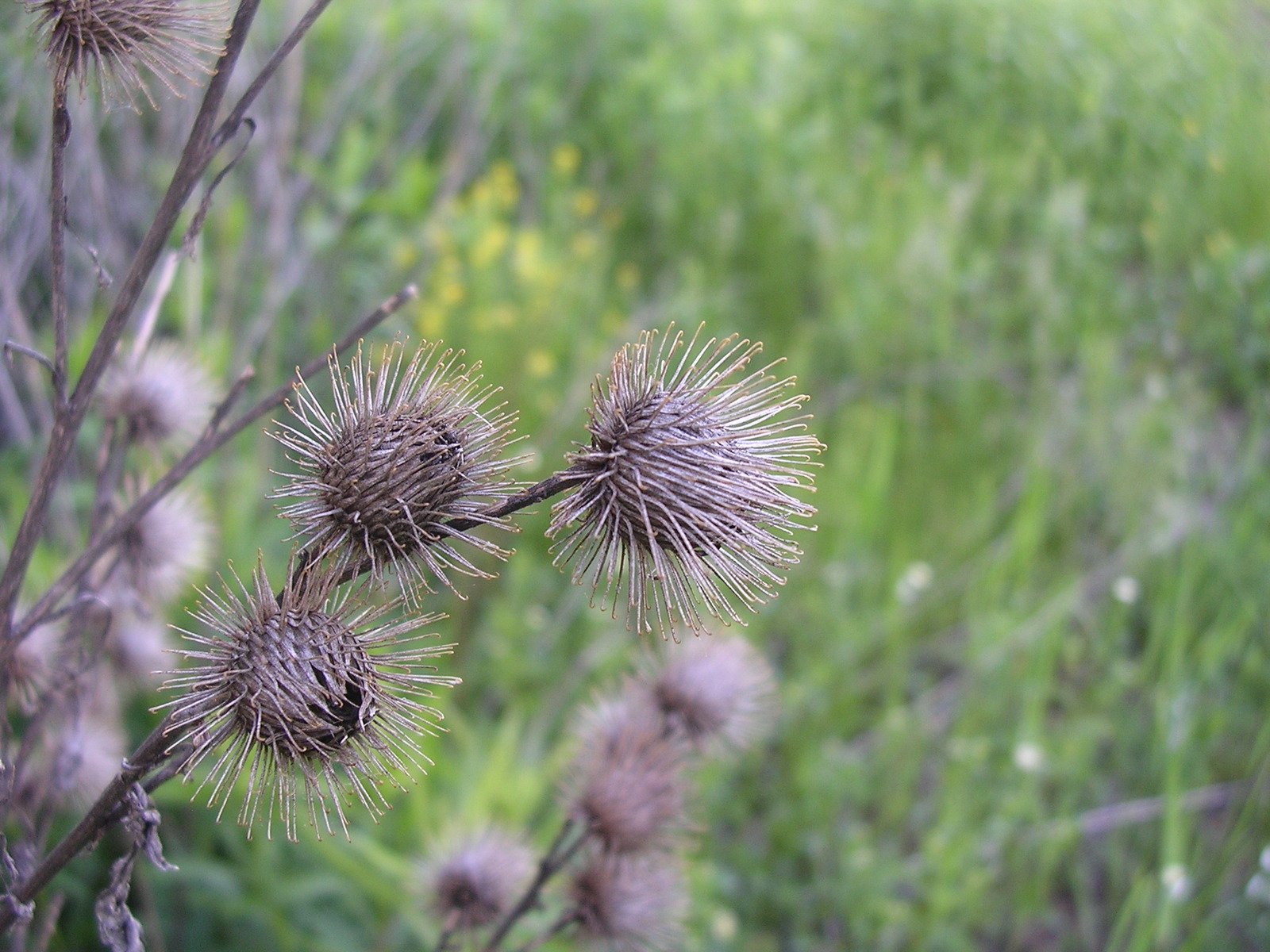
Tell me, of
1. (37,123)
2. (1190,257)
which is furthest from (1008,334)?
(37,123)

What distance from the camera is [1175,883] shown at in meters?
2.59

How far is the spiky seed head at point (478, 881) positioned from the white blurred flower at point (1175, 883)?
180 centimetres

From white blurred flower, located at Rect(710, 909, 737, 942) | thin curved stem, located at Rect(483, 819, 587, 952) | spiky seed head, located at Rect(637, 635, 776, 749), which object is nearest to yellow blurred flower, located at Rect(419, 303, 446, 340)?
white blurred flower, located at Rect(710, 909, 737, 942)

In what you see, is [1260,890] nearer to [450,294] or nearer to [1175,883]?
[1175,883]

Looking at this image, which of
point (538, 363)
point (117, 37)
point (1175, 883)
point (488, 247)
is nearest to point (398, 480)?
point (117, 37)

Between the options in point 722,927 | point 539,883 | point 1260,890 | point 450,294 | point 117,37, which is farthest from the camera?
point 450,294

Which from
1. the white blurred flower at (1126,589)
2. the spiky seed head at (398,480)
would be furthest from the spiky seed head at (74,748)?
the white blurred flower at (1126,589)

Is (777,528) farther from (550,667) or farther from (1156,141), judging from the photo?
(1156,141)

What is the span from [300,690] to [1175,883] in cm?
253

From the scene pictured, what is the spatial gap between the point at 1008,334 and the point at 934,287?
605 millimetres

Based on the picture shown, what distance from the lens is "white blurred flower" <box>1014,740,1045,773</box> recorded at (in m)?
3.06

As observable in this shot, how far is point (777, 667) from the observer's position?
12.7 ft

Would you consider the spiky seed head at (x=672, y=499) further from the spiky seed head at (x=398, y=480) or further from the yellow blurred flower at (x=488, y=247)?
the yellow blurred flower at (x=488, y=247)

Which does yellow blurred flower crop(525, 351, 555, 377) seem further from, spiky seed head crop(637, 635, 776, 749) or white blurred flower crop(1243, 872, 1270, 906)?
white blurred flower crop(1243, 872, 1270, 906)
